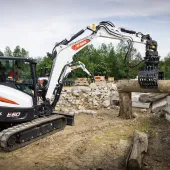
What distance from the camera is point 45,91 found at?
762cm

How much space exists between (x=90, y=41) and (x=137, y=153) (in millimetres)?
4358

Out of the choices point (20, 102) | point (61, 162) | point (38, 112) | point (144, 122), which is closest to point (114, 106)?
point (144, 122)

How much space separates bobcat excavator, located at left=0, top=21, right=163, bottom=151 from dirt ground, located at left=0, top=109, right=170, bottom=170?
0.27 meters

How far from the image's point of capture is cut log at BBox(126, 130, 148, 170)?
4750 mm

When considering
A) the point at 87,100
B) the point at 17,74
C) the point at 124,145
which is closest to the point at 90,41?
the point at 17,74

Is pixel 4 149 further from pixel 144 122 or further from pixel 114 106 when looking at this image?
pixel 114 106

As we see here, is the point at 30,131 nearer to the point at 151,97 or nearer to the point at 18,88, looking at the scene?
the point at 18,88

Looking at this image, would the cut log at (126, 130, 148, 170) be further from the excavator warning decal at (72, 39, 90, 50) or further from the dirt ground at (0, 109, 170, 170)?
the excavator warning decal at (72, 39, 90, 50)

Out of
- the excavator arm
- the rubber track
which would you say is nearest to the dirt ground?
the rubber track

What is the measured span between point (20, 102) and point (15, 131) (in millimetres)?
766

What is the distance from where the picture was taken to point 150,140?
6559 mm

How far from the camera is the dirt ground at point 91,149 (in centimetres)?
513

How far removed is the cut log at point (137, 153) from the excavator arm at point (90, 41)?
246 centimetres

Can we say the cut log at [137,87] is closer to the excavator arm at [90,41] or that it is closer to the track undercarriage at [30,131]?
the excavator arm at [90,41]
